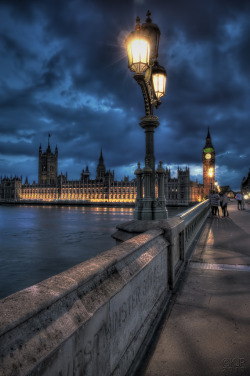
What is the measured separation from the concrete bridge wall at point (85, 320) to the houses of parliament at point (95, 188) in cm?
10141

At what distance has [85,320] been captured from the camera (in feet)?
4.95

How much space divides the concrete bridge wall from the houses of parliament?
333 feet

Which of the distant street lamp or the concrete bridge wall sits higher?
the distant street lamp

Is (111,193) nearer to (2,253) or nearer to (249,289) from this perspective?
(2,253)

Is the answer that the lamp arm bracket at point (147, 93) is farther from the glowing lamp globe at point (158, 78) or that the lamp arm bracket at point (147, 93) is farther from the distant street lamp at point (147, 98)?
the glowing lamp globe at point (158, 78)

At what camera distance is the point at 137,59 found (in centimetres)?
490

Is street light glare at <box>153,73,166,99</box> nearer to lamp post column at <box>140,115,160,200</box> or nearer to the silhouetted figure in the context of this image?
lamp post column at <box>140,115,160,200</box>

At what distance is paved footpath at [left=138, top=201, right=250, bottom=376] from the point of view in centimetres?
235

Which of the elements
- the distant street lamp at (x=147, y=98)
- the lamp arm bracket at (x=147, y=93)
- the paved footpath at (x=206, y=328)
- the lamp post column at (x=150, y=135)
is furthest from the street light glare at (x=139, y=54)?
the paved footpath at (x=206, y=328)

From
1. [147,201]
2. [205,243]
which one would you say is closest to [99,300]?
[147,201]

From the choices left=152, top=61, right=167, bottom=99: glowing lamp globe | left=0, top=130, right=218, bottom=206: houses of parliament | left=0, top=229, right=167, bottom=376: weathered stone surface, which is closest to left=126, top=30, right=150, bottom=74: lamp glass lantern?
left=152, top=61, right=167, bottom=99: glowing lamp globe

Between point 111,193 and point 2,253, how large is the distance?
110 m

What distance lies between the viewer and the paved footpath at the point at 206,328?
2350 millimetres

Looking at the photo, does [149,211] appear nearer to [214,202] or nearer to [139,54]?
[139,54]
